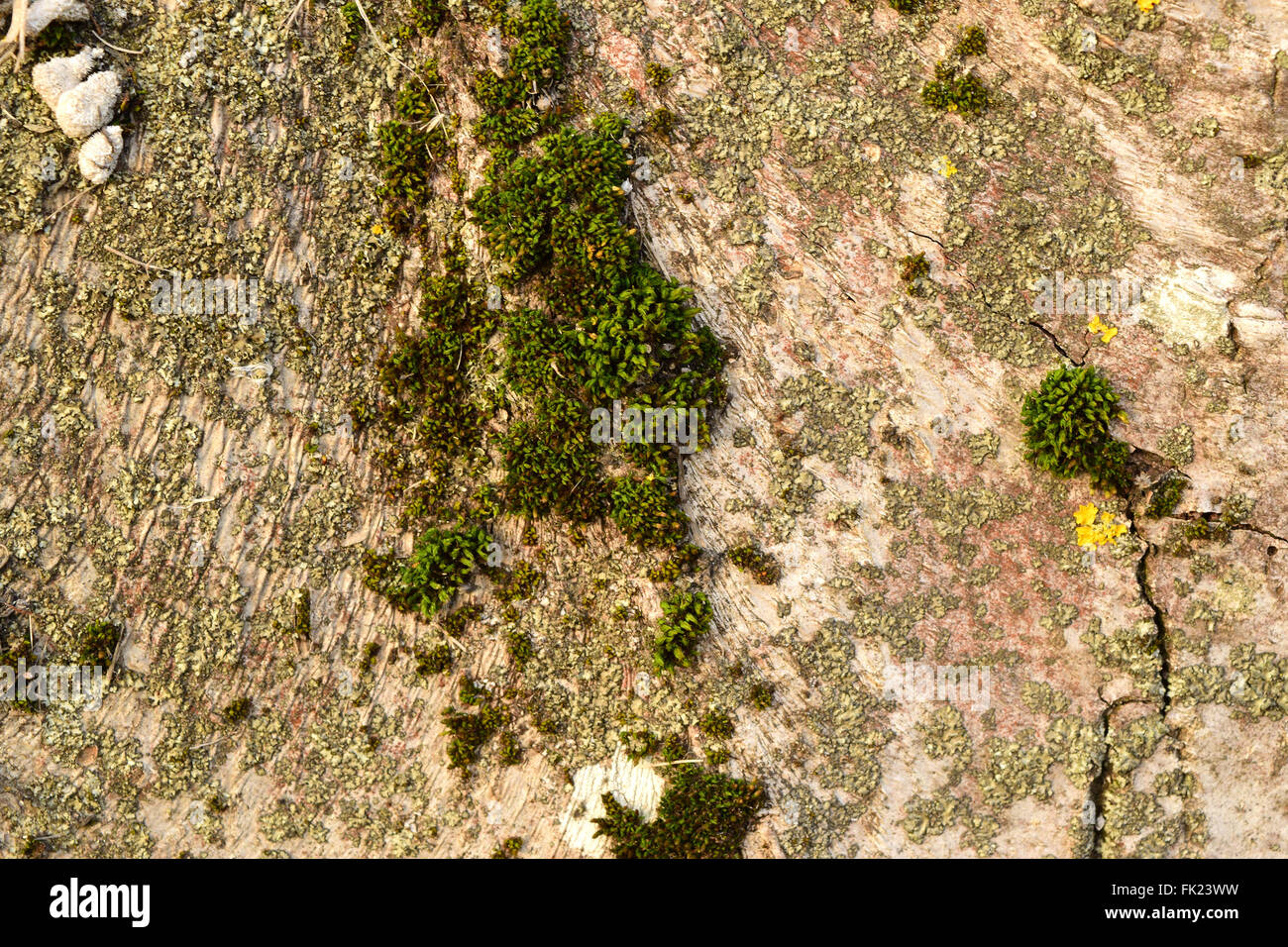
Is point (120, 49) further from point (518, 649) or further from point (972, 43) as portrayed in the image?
point (972, 43)

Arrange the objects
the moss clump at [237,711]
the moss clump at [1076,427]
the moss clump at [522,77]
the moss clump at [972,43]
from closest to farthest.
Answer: the moss clump at [1076,427], the moss clump at [237,711], the moss clump at [522,77], the moss clump at [972,43]

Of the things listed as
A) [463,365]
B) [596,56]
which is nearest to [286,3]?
[596,56]

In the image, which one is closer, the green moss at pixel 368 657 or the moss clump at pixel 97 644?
the moss clump at pixel 97 644

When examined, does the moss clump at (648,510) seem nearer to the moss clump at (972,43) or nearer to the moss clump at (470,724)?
the moss clump at (470,724)

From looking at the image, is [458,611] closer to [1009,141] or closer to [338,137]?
[338,137]

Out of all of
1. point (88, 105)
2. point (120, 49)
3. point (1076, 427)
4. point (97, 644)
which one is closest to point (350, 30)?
point (120, 49)

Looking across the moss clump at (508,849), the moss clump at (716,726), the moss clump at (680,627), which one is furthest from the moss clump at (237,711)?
the moss clump at (716,726)
